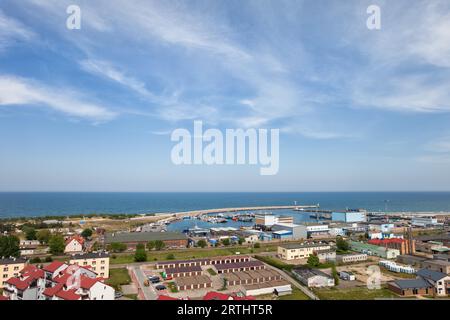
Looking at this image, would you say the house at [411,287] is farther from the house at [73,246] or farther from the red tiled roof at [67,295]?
the house at [73,246]

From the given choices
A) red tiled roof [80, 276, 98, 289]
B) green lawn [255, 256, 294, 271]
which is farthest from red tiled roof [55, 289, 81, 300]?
green lawn [255, 256, 294, 271]

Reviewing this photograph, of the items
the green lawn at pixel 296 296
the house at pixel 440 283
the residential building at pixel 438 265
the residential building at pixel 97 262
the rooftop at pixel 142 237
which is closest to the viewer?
the green lawn at pixel 296 296

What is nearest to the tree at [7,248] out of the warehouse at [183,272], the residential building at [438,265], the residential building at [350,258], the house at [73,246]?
the house at [73,246]

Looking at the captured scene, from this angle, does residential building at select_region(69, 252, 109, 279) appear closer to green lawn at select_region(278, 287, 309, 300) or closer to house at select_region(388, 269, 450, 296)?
green lawn at select_region(278, 287, 309, 300)

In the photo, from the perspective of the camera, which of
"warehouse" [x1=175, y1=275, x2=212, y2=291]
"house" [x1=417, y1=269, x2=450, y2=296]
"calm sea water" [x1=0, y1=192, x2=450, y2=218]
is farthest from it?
"calm sea water" [x1=0, y1=192, x2=450, y2=218]

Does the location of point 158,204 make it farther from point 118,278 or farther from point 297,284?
point 297,284

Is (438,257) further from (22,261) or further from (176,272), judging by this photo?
(22,261)
